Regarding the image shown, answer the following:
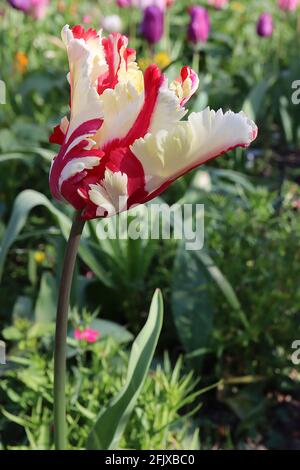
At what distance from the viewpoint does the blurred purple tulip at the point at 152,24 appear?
2.89 m

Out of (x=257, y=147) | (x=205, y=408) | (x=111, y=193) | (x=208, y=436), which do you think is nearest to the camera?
(x=111, y=193)

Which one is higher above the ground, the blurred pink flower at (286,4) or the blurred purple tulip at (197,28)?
the blurred pink flower at (286,4)

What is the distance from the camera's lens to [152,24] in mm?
2893

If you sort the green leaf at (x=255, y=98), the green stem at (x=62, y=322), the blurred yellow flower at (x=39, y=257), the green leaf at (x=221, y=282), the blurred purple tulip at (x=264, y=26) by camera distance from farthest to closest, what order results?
the blurred purple tulip at (x=264, y=26)
the green leaf at (x=255, y=98)
the blurred yellow flower at (x=39, y=257)
the green leaf at (x=221, y=282)
the green stem at (x=62, y=322)

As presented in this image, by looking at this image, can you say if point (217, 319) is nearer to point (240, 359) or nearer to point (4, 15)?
point (240, 359)

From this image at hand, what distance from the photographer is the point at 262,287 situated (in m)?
1.84

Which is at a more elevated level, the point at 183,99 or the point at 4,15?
the point at 4,15

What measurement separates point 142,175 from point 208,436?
0.99 metres

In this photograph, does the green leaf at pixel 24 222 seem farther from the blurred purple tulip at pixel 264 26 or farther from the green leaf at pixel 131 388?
the blurred purple tulip at pixel 264 26

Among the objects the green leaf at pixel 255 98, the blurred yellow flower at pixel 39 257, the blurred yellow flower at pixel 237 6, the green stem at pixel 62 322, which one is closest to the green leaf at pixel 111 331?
the blurred yellow flower at pixel 39 257

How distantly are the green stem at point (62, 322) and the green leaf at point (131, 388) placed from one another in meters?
0.09

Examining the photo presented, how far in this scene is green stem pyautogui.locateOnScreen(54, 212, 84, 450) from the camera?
958mm

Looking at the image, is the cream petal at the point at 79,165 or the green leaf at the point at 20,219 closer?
the cream petal at the point at 79,165
